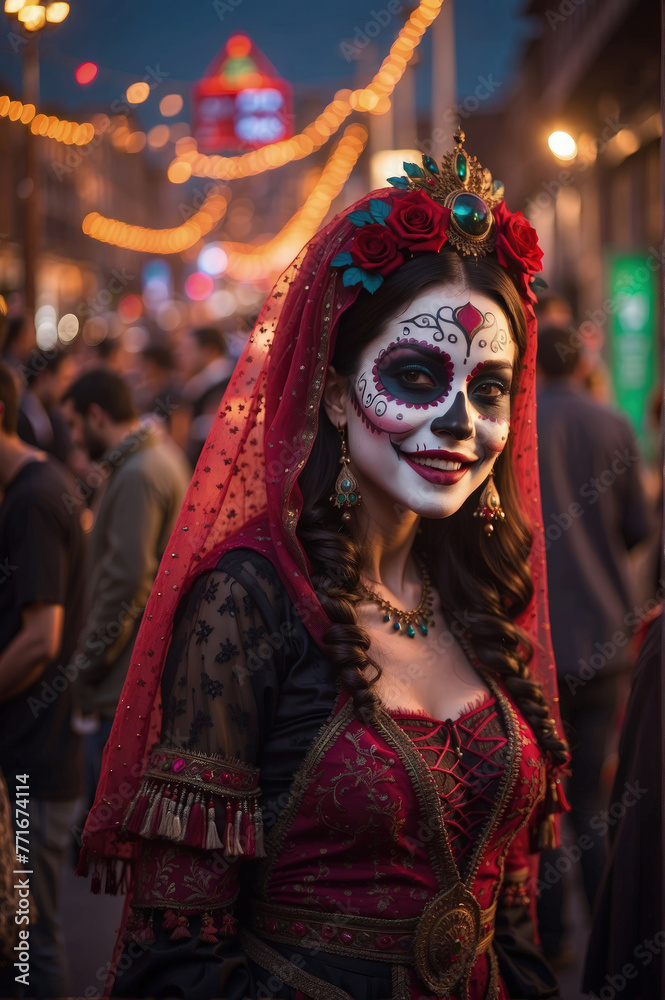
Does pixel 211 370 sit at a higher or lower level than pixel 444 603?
higher

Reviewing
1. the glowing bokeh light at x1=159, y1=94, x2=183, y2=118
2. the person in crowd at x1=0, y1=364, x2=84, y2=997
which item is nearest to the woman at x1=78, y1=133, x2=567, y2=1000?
the person in crowd at x1=0, y1=364, x2=84, y2=997

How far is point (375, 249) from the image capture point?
1775mm

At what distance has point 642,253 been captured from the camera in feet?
29.6

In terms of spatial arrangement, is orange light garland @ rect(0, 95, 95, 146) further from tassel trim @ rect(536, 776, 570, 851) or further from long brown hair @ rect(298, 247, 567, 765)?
tassel trim @ rect(536, 776, 570, 851)

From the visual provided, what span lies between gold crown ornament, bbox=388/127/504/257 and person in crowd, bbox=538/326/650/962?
2.42m

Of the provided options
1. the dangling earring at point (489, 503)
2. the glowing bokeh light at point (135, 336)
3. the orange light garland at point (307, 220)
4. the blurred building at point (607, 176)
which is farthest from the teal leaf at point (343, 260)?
the glowing bokeh light at point (135, 336)

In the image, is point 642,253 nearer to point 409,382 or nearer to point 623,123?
point 623,123

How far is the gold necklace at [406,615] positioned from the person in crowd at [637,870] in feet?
1.47

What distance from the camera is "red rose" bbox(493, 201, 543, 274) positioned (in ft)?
6.20

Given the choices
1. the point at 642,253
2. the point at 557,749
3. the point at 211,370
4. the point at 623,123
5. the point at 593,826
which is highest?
the point at 623,123

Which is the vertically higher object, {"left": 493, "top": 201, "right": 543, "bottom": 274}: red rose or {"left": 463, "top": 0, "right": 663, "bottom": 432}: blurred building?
{"left": 463, "top": 0, "right": 663, "bottom": 432}: blurred building

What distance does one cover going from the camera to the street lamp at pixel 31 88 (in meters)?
5.19

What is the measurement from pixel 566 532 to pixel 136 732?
107 inches

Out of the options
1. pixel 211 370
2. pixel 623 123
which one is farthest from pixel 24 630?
pixel 623 123
